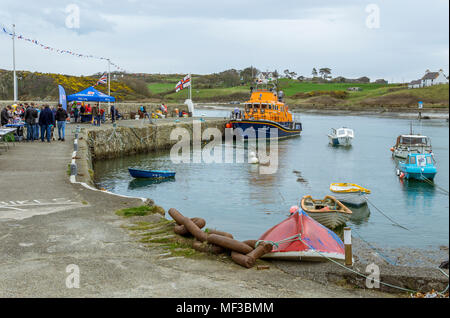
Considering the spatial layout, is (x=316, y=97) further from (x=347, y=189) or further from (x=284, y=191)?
(x=347, y=189)

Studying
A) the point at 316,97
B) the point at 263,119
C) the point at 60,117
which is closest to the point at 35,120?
the point at 60,117

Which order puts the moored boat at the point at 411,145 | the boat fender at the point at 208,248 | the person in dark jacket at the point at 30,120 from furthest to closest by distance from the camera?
the moored boat at the point at 411,145
the person in dark jacket at the point at 30,120
the boat fender at the point at 208,248

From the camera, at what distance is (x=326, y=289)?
259 inches

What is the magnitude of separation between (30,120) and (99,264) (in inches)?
664

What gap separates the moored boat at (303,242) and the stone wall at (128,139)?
61.8 ft

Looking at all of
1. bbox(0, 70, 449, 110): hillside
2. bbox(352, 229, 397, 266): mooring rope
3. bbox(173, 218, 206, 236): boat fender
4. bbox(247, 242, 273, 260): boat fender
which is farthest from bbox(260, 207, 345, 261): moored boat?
bbox(0, 70, 449, 110): hillside

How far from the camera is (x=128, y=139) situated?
3203cm

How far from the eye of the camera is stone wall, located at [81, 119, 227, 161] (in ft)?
92.7

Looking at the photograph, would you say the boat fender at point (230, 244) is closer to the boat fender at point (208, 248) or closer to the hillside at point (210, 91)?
the boat fender at point (208, 248)

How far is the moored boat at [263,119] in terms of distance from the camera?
44.2 m

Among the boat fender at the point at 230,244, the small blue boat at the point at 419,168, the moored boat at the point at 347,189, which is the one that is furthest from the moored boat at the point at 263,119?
the boat fender at the point at 230,244

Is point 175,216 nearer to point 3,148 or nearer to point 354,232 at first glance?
point 354,232
